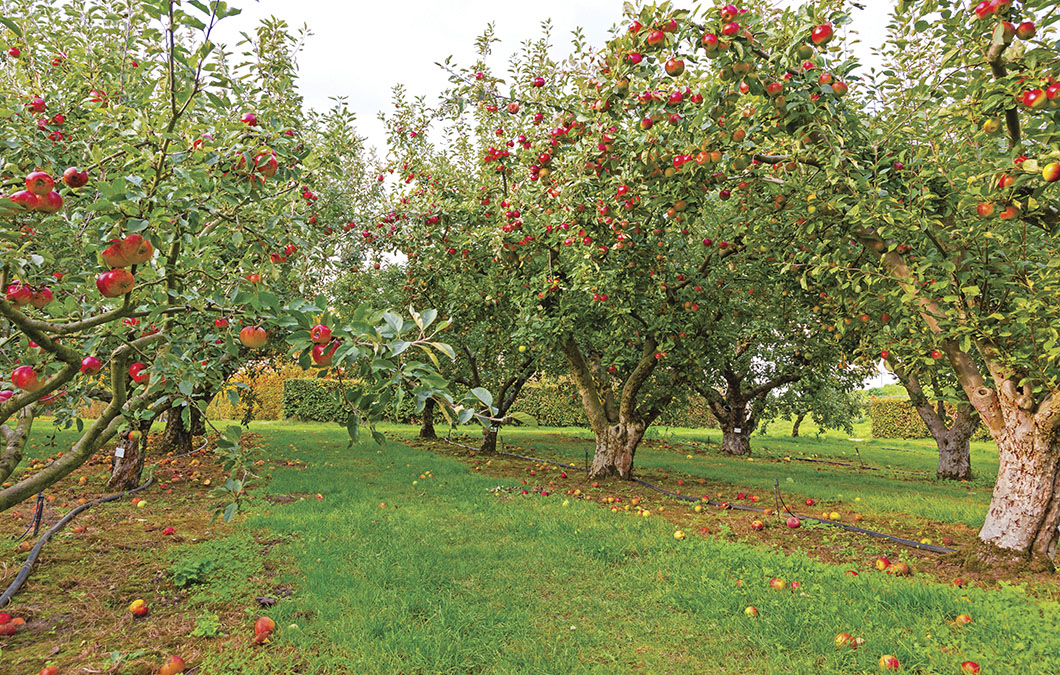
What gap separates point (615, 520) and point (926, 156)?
5105 millimetres

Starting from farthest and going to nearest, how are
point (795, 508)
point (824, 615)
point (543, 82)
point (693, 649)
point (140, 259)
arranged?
point (795, 508)
point (543, 82)
point (824, 615)
point (693, 649)
point (140, 259)

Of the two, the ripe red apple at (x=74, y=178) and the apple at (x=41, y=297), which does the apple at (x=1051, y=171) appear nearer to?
the ripe red apple at (x=74, y=178)

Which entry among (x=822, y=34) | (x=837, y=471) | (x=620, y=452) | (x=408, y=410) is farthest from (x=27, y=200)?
(x=408, y=410)

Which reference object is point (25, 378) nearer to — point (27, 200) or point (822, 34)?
point (27, 200)

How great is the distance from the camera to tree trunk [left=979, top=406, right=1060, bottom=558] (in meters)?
4.75

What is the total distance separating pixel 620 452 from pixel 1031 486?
5.60 meters

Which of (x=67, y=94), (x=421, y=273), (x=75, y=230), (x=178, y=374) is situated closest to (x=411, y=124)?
(x=421, y=273)

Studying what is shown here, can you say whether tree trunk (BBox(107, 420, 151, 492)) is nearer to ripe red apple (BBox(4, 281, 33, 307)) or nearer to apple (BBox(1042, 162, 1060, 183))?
ripe red apple (BBox(4, 281, 33, 307))

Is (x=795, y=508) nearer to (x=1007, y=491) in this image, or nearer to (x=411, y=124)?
(x=1007, y=491)

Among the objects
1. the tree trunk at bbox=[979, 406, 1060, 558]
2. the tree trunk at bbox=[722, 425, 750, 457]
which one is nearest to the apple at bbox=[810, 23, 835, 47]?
the tree trunk at bbox=[979, 406, 1060, 558]

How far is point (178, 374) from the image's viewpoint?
7.59 feet

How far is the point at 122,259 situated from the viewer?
1878mm

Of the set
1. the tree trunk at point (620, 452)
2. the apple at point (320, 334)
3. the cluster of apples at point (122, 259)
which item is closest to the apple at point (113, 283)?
the cluster of apples at point (122, 259)

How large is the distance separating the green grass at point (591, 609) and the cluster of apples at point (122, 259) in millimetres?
2387
